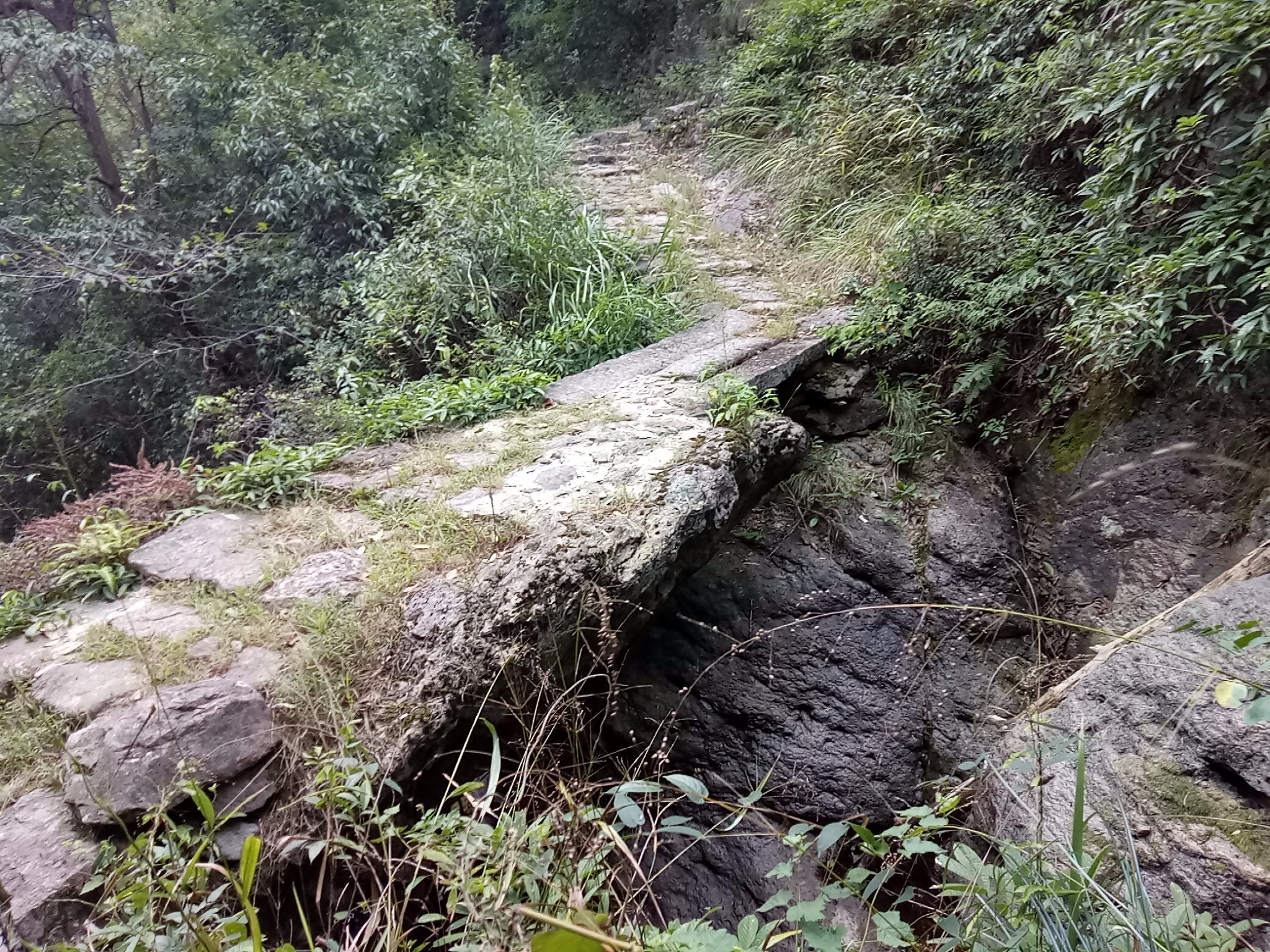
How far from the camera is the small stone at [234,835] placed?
6.06ft

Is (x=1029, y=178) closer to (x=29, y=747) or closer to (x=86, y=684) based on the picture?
(x=86, y=684)

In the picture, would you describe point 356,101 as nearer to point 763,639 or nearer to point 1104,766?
point 763,639

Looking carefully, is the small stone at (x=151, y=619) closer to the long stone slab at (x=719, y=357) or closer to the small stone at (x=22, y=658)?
the small stone at (x=22, y=658)

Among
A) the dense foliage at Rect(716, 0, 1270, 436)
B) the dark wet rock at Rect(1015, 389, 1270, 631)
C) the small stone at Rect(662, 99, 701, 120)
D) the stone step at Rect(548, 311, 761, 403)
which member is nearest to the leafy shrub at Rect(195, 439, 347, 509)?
the stone step at Rect(548, 311, 761, 403)

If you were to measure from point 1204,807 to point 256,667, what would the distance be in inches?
109

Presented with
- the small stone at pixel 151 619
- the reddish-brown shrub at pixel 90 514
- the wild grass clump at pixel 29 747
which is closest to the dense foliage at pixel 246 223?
the reddish-brown shrub at pixel 90 514

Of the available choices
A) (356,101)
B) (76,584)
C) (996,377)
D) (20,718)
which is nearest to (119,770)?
(20,718)

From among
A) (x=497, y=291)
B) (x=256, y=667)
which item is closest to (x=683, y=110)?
(x=497, y=291)

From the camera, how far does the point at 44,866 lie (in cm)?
174

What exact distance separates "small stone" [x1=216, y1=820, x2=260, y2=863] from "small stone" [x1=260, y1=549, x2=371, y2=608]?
0.77 m

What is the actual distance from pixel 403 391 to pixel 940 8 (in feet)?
15.5

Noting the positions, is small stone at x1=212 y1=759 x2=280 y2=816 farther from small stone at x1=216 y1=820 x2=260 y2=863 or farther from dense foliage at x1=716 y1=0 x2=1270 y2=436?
dense foliage at x1=716 y1=0 x2=1270 y2=436

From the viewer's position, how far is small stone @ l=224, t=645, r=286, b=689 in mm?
2150

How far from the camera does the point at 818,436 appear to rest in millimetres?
3807
